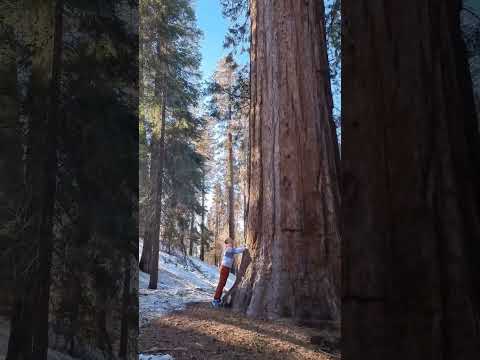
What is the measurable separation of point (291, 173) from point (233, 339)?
2169 millimetres

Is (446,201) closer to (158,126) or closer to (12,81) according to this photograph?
(12,81)

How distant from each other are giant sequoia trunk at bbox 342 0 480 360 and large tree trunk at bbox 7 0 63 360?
1259 mm

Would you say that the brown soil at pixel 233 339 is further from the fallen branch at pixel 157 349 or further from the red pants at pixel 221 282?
the red pants at pixel 221 282

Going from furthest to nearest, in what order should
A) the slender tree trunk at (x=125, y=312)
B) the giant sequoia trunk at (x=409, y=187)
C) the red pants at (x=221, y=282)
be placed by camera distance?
1. the red pants at (x=221, y=282)
2. the slender tree trunk at (x=125, y=312)
3. the giant sequoia trunk at (x=409, y=187)

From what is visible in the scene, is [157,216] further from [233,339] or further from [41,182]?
[41,182]

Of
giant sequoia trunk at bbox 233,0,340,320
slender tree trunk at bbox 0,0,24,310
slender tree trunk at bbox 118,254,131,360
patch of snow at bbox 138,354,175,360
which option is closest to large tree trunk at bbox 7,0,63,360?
slender tree trunk at bbox 0,0,24,310

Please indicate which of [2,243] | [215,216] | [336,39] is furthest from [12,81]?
[215,216]

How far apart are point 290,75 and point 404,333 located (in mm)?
4636

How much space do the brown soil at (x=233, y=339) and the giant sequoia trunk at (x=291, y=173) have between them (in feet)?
1.49

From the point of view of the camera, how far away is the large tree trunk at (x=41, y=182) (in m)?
1.57

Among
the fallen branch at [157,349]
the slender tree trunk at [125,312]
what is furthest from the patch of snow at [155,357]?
the slender tree trunk at [125,312]

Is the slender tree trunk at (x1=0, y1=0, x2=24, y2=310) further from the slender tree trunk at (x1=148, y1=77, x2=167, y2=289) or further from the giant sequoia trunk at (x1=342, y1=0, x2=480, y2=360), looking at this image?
the slender tree trunk at (x1=148, y1=77, x2=167, y2=289)

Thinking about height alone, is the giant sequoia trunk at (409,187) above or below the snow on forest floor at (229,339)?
above

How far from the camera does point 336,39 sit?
8.23 m
